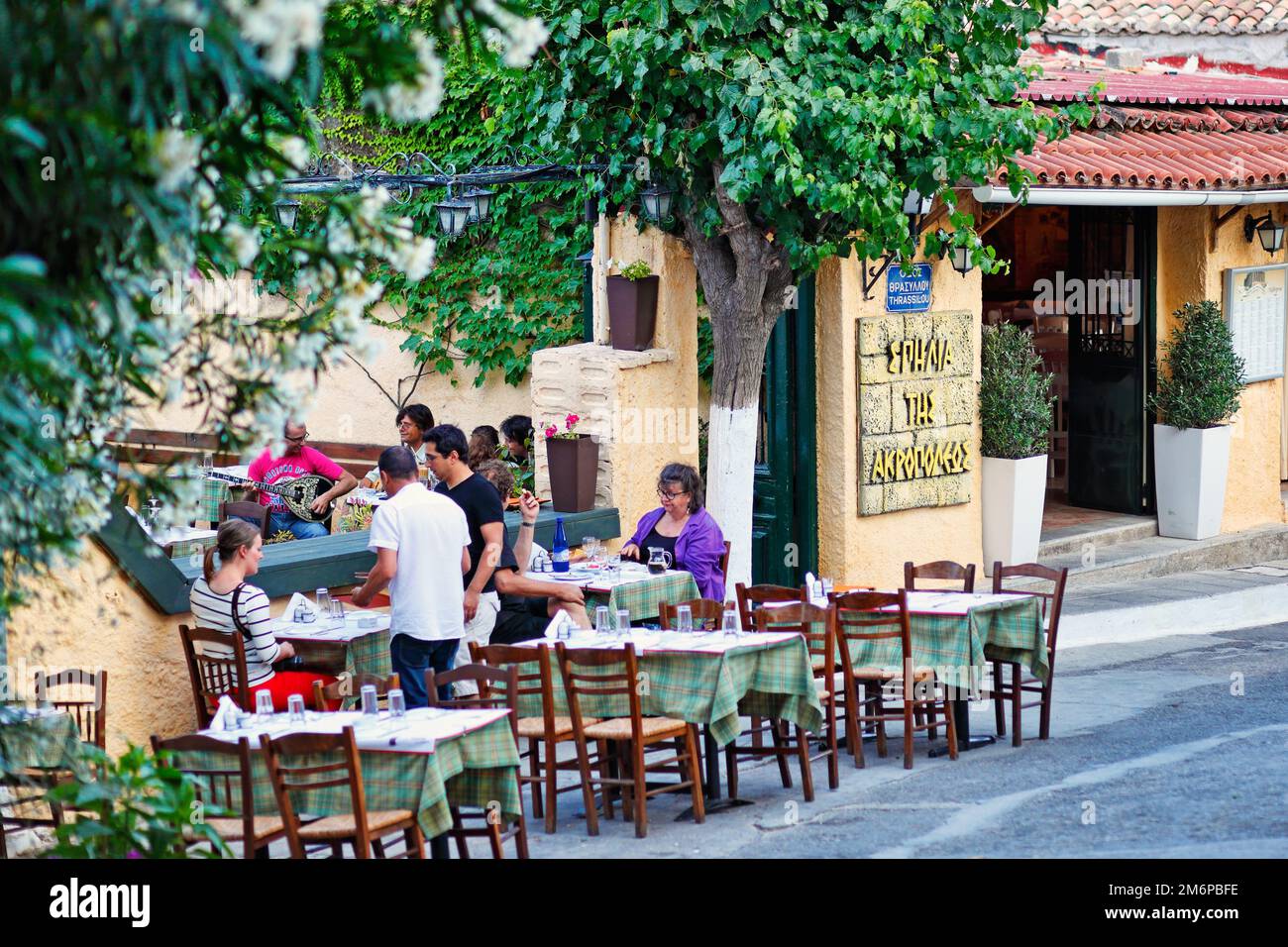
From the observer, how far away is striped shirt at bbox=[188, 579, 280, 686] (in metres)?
8.52

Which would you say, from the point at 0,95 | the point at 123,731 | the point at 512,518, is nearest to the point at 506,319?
the point at 512,518

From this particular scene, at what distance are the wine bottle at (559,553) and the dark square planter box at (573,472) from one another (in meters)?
1.07

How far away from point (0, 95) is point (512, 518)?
8.02 metres

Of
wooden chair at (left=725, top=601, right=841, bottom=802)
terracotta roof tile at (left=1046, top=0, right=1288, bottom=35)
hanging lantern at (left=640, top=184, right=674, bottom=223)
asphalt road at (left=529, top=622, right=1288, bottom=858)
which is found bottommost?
asphalt road at (left=529, top=622, right=1288, bottom=858)

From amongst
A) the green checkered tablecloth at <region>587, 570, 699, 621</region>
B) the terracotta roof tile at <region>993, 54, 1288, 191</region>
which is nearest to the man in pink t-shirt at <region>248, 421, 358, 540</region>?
the green checkered tablecloth at <region>587, 570, 699, 621</region>

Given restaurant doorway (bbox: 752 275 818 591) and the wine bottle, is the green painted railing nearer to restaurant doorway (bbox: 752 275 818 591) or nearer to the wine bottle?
the wine bottle

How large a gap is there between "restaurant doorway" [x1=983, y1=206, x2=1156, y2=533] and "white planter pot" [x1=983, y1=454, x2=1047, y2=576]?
1.39 metres

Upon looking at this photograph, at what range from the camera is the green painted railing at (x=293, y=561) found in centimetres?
863

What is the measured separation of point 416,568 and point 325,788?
6.78 feet

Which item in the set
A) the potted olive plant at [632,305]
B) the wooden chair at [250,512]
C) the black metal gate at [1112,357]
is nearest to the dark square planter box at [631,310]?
the potted olive plant at [632,305]

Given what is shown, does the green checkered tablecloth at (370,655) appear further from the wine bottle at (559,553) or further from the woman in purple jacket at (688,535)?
the woman in purple jacket at (688,535)

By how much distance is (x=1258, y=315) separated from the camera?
53.2 ft

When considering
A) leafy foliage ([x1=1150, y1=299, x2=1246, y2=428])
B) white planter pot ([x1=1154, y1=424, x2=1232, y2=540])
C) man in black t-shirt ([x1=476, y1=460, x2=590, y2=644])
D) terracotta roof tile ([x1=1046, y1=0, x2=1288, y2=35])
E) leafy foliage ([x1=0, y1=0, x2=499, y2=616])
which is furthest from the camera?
terracotta roof tile ([x1=1046, y1=0, x2=1288, y2=35])

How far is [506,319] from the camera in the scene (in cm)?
1454
